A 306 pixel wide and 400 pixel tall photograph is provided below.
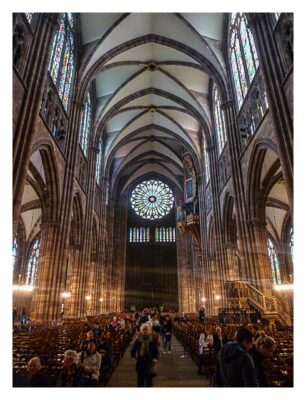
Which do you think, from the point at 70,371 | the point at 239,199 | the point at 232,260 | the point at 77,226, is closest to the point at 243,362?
the point at 70,371

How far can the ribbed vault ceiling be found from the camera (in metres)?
19.6

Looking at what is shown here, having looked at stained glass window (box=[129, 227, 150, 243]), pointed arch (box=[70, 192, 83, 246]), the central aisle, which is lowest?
the central aisle

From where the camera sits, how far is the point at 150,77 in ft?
83.6

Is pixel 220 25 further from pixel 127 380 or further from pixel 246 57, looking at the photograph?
pixel 127 380

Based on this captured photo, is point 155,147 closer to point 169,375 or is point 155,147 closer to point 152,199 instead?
point 152,199

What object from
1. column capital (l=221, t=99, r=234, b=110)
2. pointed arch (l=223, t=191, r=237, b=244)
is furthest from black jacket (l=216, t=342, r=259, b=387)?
pointed arch (l=223, t=191, r=237, b=244)

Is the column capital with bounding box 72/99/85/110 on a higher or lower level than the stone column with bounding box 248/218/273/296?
higher

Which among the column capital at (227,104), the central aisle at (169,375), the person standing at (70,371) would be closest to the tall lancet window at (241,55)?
the column capital at (227,104)

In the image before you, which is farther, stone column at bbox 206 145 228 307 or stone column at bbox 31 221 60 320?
stone column at bbox 206 145 228 307

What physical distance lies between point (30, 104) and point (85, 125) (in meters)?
12.4

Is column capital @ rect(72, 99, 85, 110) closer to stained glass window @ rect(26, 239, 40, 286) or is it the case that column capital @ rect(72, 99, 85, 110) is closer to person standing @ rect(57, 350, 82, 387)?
person standing @ rect(57, 350, 82, 387)

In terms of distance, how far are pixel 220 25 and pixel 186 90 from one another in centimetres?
625

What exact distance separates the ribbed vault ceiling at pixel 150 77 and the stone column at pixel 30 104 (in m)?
7.48

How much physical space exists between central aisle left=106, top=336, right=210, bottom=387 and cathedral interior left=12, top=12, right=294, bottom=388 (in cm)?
529
